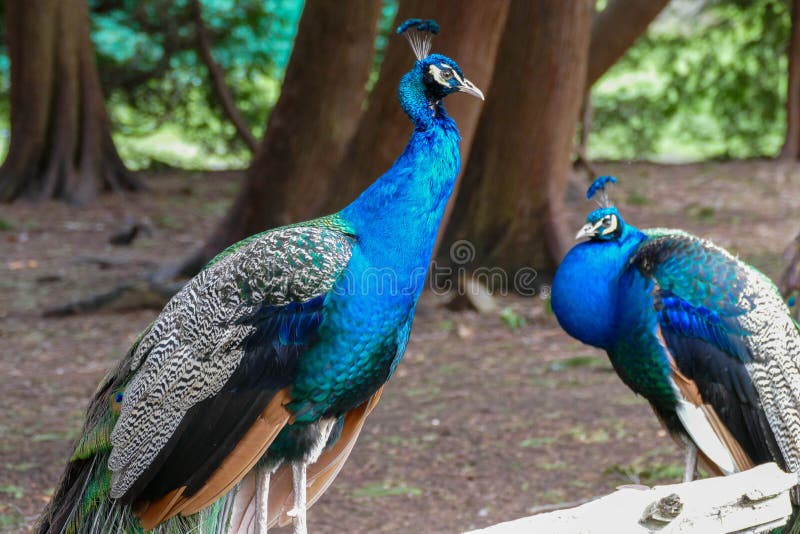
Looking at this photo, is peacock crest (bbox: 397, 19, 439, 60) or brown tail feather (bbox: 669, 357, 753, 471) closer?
peacock crest (bbox: 397, 19, 439, 60)

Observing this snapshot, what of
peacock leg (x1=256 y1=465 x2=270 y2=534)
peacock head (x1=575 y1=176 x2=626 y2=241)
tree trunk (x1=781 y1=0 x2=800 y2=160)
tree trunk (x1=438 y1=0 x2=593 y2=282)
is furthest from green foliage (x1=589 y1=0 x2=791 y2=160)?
peacock leg (x1=256 y1=465 x2=270 y2=534)

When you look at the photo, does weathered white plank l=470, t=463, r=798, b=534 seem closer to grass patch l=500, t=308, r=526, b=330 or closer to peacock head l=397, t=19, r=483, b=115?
peacock head l=397, t=19, r=483, b=115

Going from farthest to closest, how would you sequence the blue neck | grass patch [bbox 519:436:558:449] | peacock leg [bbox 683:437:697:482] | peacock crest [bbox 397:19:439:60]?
grass patch [bbox 519:436:558:449] → peacock leg [bbox 683:437:697:482] → peacock crest [bbox 397:19:439:60] → the blue neck

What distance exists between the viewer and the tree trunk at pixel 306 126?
7.77m

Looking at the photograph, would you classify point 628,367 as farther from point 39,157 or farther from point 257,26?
point 257,26

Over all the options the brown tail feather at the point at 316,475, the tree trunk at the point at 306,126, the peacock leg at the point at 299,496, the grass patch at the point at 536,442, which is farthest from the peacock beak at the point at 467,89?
the tree trunk at the point at 306,126

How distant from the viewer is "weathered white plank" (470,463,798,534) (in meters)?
2.66

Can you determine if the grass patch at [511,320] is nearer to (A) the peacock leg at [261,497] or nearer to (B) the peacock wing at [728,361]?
(B) the peacock wing at [728,361]

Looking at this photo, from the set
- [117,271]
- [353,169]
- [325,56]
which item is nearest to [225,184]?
[117,271]

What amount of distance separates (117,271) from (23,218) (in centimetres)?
249

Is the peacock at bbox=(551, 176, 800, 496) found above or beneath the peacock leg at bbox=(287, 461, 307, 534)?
above

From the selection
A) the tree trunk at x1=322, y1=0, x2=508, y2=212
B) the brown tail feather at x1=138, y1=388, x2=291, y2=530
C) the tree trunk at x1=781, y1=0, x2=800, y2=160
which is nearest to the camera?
the brown tail feather at x1=138, y1=388, x2=291, y2=530

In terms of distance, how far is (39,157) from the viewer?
37.6 feet

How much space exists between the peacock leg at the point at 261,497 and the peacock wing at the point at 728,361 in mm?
1488
